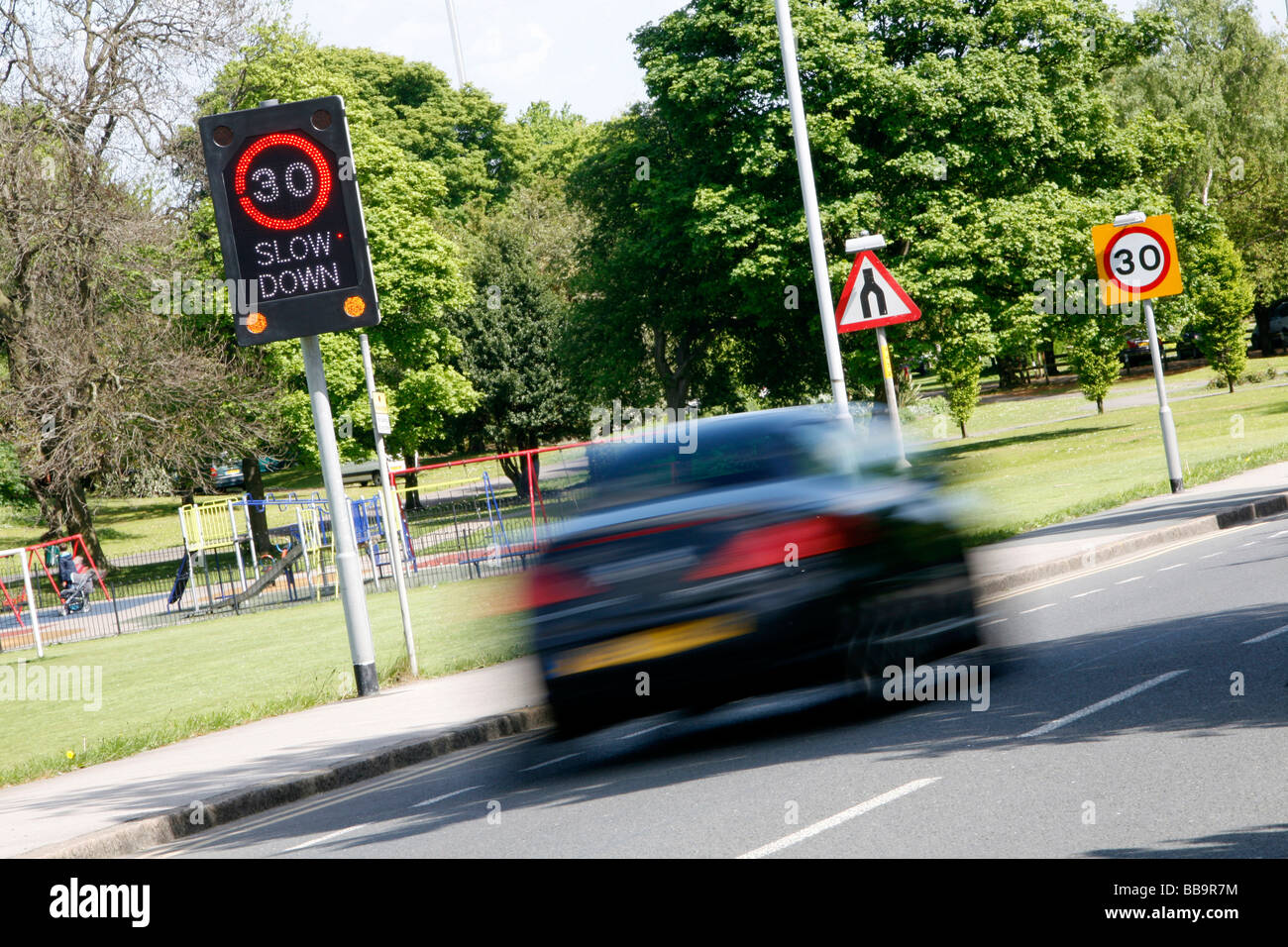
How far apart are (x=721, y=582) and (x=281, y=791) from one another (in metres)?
3.54

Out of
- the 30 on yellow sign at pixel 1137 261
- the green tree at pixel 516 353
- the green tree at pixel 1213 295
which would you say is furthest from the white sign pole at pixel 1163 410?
the green tree at pixel 516 353

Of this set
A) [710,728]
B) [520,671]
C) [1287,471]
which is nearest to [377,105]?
[1287,471]

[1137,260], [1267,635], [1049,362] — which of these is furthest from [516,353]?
[1267,635]

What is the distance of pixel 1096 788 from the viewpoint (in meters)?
5.78

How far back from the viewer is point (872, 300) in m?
13.0

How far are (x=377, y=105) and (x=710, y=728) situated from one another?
5650 cm

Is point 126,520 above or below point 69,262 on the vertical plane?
below

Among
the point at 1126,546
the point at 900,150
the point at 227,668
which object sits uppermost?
the point at 900,150

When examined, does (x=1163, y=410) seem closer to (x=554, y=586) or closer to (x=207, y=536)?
(x=554, y=586)

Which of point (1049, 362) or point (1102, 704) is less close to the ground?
point (1049, 362)

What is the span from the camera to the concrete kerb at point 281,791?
768 centimetres

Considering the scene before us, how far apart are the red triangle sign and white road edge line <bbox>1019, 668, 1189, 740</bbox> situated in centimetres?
555

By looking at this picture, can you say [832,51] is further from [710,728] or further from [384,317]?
[710,728]

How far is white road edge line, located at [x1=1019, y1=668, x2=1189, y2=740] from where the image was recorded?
702 centimetres
